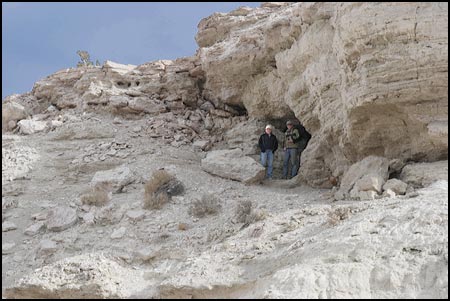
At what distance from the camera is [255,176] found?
1273cm

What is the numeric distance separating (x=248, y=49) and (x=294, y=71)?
7.93 feet

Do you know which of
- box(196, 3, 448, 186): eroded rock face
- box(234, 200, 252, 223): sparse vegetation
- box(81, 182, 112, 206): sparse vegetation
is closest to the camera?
box(196, 3, 448, 186): eroded rock face

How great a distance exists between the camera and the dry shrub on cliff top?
433 inches

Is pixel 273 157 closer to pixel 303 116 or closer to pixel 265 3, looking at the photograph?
pixel 303 116

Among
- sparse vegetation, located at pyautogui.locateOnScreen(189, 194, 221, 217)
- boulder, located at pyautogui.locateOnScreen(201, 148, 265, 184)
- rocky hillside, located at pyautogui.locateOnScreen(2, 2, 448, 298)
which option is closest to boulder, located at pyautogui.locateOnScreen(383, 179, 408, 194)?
rocky hillside, located at pyautogui.locateOnScreen(2, 2, 448, 298)

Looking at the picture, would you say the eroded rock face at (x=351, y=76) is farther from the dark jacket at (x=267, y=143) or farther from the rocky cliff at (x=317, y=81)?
the dark jacket at (x=267, y=143)

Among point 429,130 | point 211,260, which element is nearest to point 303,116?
point 429,130

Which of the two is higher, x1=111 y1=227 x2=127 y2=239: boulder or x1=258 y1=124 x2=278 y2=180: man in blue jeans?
x1=258 y1=124 x2=278 y2=180: man in blue jeans

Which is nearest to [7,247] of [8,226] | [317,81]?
[8,226]

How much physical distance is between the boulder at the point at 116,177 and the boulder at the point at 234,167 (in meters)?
1.91

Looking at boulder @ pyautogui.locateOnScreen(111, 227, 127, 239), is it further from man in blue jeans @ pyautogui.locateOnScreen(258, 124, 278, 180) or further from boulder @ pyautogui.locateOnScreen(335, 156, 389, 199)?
man in blue jeans @ pyautogui.locateOnScreen(258, 124, 278, 180)

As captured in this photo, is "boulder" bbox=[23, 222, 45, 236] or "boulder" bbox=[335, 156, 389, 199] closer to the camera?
"boulder" bbox=[335, 156, 389, 199]

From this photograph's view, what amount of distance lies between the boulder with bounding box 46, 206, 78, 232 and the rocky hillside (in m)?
0.03

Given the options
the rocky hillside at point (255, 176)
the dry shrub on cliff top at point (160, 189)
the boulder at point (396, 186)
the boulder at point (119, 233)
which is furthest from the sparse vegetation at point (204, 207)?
the boulder at point (396, 186)
